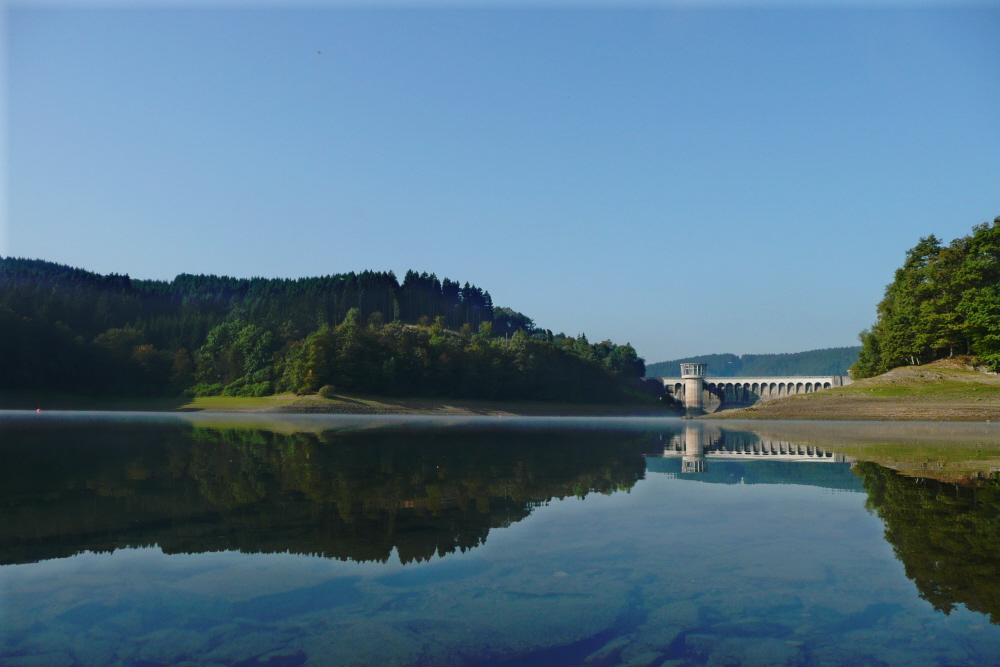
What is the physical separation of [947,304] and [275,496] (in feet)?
274

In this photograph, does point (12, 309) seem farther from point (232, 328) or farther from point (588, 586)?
point (588, 586)

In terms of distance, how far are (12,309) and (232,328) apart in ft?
132

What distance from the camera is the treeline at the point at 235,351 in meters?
109

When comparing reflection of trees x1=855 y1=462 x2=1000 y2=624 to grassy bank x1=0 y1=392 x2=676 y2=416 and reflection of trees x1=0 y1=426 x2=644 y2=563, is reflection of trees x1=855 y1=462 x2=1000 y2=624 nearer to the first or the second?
reflection of trees x1=0 y1=426 x2=644 y2=563

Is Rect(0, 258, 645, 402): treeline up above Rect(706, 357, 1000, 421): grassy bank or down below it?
above

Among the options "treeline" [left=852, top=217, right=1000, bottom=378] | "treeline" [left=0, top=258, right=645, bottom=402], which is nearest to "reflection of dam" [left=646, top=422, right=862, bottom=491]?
"treeline" [left=852, top=217, right=1000, bottom=378]

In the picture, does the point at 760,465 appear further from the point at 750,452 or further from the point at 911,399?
the point at 911,399

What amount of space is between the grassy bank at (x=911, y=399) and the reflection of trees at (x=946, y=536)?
5332 cm

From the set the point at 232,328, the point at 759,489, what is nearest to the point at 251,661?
the point at 759,489

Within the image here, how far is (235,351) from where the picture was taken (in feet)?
426

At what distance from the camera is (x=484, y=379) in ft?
427

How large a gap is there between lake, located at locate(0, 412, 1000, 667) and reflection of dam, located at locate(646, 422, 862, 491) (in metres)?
1.48

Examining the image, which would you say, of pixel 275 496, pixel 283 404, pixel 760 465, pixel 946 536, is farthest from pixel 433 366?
pixel 946 536

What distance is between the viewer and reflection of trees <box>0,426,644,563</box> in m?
10.9
